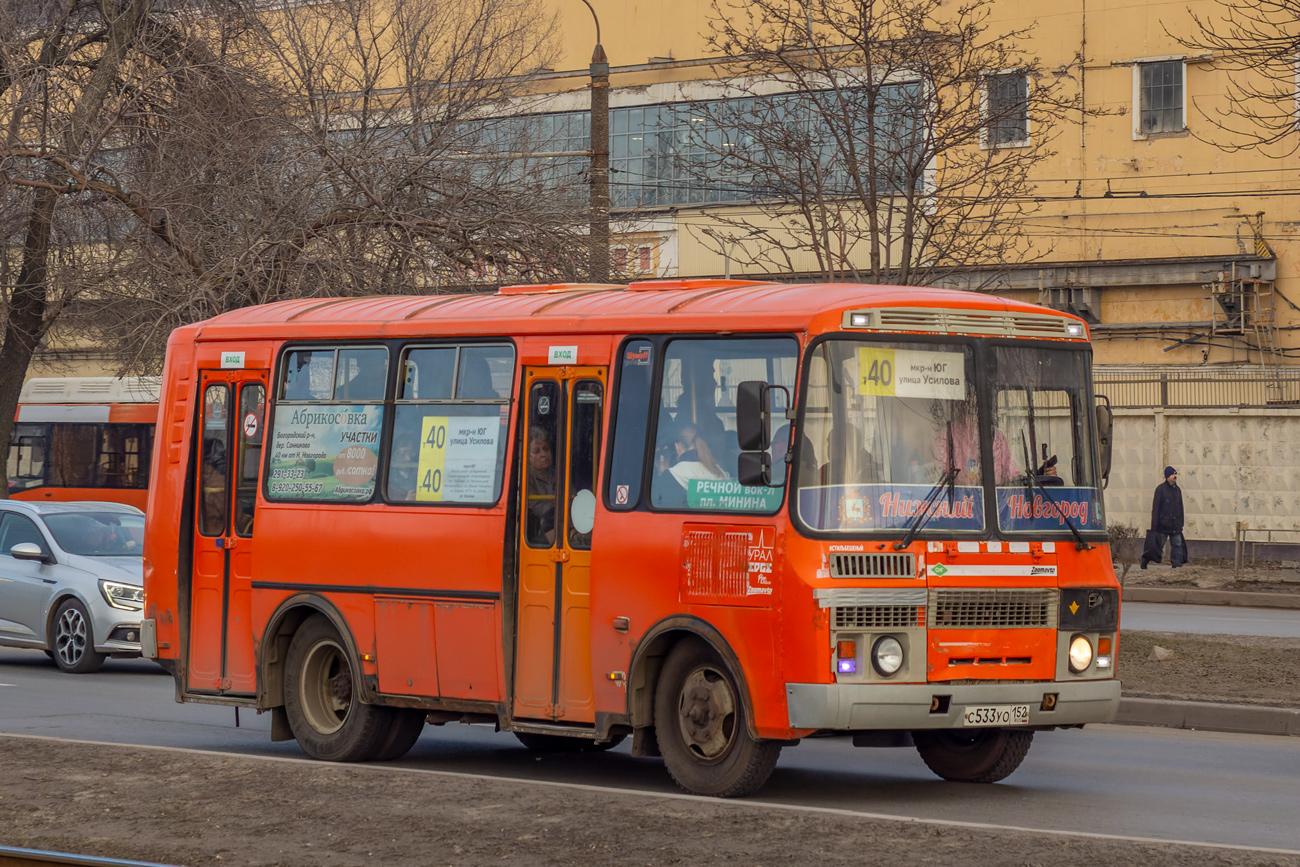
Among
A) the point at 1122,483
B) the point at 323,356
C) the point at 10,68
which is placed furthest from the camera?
the point at 1122,483

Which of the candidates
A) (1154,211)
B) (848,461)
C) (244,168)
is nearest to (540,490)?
(848,461)

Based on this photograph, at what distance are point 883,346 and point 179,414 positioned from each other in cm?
531

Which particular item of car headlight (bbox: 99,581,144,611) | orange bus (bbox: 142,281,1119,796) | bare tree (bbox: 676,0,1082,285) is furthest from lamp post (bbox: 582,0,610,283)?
orange bus (bbox: 142,281,1119,796)

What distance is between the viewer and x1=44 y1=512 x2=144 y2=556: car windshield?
59.3 feet

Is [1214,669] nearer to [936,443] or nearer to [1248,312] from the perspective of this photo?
[936,443]

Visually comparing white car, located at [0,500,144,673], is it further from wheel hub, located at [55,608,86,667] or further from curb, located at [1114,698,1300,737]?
curb, located at [1114,698,1300,737]

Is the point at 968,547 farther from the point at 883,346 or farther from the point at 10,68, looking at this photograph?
the point at 10,68

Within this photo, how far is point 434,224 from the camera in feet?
62.6

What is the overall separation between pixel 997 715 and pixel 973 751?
1054 millimetres

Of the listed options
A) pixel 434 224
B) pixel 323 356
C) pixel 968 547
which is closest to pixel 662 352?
pixel 968 547

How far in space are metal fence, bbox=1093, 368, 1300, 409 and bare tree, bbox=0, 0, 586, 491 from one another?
13.1m

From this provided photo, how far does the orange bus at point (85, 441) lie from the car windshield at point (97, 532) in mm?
15374

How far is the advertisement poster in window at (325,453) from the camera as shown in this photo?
11.2m

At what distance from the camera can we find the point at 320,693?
37.7ft
